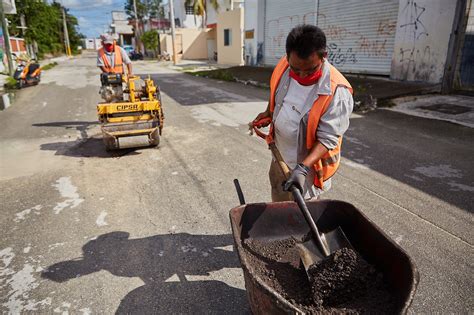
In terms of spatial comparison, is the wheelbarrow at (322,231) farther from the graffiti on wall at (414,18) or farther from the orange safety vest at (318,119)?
the graffiti on wall at (414,18)

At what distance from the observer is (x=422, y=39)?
10359 mm

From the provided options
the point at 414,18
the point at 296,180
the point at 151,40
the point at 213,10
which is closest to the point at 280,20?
the point at 414,18

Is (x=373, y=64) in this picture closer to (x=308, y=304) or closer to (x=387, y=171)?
(x=387, y=171)

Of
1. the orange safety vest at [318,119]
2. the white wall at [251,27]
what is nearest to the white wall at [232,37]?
the white wall at [251,27]

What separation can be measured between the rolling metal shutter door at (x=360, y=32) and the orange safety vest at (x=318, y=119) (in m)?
11.0

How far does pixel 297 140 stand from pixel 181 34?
37680 mm

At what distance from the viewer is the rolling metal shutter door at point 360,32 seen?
11.9m

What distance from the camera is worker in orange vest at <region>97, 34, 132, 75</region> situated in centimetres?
682

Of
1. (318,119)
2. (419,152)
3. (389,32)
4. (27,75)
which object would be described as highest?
(389,32)

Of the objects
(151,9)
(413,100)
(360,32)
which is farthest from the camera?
(151,9)

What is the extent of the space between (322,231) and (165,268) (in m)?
1.39

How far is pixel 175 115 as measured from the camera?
343 inches

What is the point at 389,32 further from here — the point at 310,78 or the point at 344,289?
the point at 344,289

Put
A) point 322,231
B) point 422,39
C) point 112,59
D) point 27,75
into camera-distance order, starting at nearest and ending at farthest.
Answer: point 322,231, point 112,59, point 422,39, point 27,75
